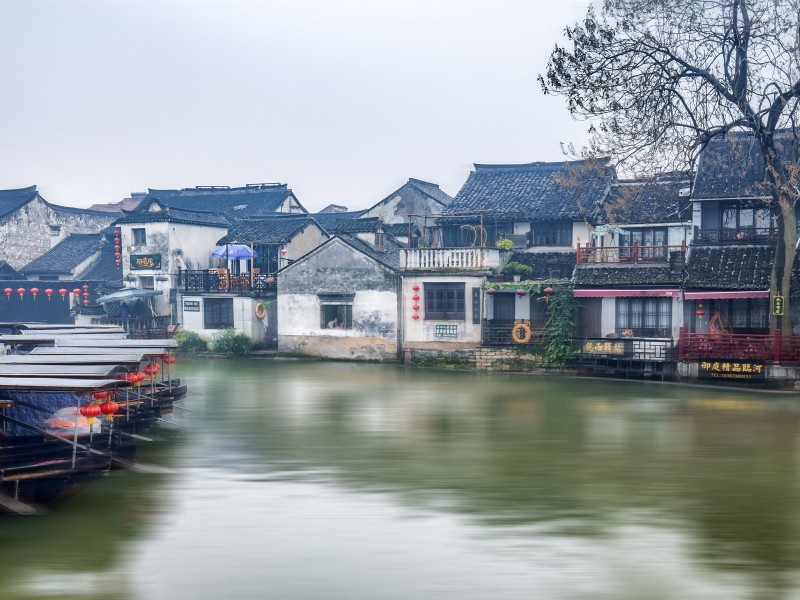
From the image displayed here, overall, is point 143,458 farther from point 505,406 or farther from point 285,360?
point 285,360

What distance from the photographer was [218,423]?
21031 mm

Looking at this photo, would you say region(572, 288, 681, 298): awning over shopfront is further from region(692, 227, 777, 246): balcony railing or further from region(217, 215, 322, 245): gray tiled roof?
region(217, 215, 322, 245): gray tiled roof

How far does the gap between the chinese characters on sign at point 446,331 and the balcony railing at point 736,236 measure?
9565 mm

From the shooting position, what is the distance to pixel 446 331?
34.8 metres

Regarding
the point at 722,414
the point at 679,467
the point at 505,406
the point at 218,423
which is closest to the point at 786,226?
the point at 722,414

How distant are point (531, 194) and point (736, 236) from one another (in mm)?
10412

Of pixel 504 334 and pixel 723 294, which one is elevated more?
pixel 723 294

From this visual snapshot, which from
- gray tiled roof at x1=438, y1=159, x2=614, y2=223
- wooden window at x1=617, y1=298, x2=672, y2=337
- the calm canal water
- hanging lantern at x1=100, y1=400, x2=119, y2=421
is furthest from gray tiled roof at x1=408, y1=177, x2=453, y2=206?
hanging lantern at x1=100, y1=400, x2=119, y2=421

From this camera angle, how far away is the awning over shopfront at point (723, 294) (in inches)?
1127

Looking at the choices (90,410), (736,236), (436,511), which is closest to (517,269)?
(736,236)

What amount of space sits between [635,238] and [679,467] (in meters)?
19.9

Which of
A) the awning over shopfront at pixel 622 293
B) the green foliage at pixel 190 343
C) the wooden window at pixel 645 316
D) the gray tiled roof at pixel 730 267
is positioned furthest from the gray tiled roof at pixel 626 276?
the green foliage at pixel 190 343

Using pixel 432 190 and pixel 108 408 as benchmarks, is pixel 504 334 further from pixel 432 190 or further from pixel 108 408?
pixel 108 408

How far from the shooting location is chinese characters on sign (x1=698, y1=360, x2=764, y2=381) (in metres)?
27.1
